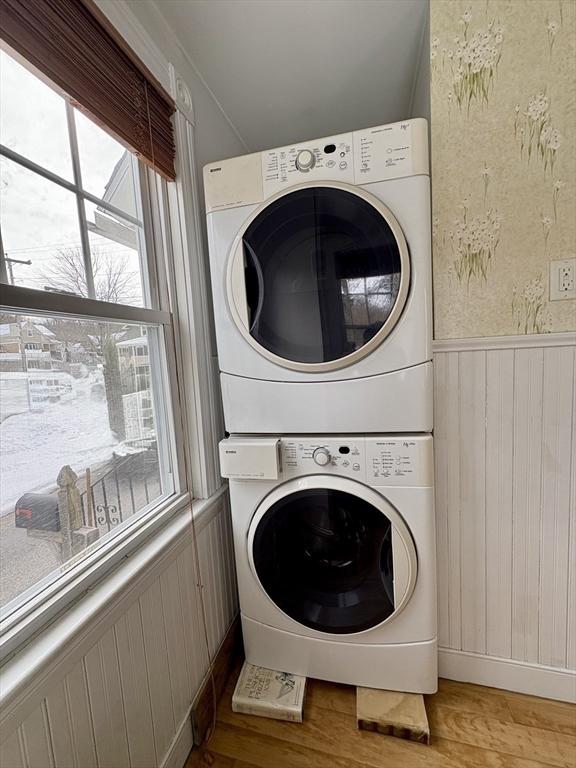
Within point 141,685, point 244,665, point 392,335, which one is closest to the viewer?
point 141,685

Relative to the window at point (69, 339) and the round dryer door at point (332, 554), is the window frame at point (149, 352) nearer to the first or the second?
the window at point (69, 339)

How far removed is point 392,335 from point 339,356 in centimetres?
17

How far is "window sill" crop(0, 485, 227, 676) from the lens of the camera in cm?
66

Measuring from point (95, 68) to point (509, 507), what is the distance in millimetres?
1740

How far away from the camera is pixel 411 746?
110 cm

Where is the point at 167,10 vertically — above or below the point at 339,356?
above

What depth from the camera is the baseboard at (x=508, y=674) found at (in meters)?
1.20

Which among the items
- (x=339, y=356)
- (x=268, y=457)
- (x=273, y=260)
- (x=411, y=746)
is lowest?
(x=411, y=746)

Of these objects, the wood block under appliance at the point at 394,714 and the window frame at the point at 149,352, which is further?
the wood block under appliance at the point at 394,714

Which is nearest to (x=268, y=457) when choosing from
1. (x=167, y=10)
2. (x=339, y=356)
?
(x=339, y=356)

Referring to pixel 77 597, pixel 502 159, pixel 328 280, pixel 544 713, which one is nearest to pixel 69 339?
pixel 77 597

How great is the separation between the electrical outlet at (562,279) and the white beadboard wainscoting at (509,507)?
0.13 metres

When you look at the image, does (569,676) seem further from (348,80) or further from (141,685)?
(348,80)

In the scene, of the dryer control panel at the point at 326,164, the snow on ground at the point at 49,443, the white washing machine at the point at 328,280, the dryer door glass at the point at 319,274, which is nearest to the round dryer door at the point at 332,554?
the white washing machine at the point at 328,280
